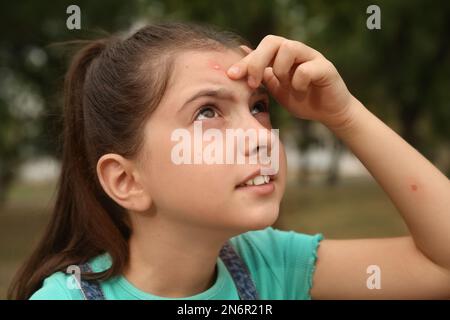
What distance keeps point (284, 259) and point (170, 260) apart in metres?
0.39

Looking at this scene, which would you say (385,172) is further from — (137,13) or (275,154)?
(137,13)

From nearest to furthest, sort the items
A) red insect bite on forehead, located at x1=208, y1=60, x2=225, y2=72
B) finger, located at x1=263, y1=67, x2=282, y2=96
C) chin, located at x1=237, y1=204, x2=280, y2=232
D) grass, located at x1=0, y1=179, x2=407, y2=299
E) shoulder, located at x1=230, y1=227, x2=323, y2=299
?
1. chin, located at x1=237, y1=204, x2=280, y2=232
2. red insect bite on forehead, located at x1=208, y1=60, x2=225, y2=72
3. finger, located at x1=263, y1=67, x2=282, y2=96
4. shoulder, located at x1=230, y1=227, x2=323, y2=299
5. grass, located at x1=0, y1=179, x2=407, y2=299

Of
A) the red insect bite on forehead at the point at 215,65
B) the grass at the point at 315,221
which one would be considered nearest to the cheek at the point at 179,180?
the red insect bite on forehead at the point at 215,65

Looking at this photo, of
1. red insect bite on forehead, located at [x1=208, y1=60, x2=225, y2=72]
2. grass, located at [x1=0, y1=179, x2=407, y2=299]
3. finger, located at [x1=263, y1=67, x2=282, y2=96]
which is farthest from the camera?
grass, located at [x1=0, y1=179, x2=407, y2=299]

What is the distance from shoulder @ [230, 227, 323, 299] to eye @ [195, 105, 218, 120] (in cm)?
54

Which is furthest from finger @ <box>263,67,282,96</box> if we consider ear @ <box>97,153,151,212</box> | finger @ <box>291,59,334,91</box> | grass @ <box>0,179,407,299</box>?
grass @ <box>0,179,407,299</box>

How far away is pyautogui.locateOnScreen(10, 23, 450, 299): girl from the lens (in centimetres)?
151

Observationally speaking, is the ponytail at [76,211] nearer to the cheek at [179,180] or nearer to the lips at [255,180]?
the cheek at [179,180]

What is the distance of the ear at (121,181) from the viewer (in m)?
1.64

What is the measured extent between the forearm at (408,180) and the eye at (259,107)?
0.23 meters

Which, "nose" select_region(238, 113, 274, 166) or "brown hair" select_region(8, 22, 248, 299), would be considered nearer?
"nose" select_region(238, 113, 274, 166)

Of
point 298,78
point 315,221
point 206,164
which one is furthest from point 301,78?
Result: point 315,221

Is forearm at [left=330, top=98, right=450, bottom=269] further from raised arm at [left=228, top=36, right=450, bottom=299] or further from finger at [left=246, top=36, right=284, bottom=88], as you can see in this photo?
finger at [left=246, top=36, right=284, bottom=88]

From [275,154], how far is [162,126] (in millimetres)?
314
